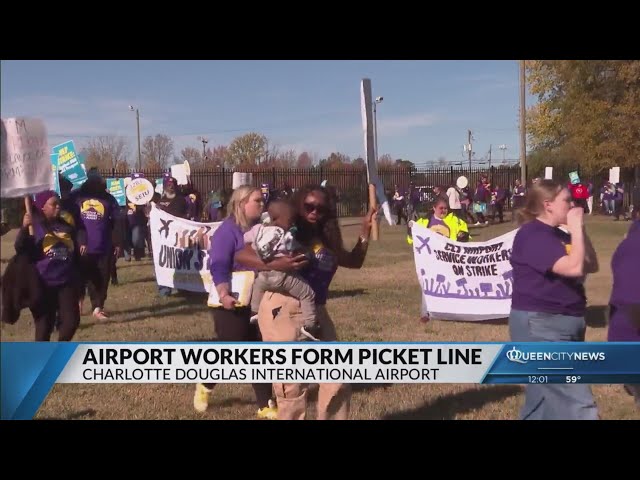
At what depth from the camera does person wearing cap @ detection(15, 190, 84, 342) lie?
368cm

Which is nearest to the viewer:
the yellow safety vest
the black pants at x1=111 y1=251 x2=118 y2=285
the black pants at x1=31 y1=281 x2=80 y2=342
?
the black pants at x1=31 y1=281 x2=80 y2=342

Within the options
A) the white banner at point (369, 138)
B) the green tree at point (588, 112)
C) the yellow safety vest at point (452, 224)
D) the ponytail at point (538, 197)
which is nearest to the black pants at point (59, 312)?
the white banner at point (369, 138)

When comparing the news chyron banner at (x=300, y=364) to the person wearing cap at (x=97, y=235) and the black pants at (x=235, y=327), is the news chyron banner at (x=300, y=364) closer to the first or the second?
the black pants at (x=235, y=327)

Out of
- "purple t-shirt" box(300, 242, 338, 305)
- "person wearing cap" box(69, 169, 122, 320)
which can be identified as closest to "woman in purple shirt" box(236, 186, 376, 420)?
"purple t-shirt" box(300, 242, 338, 305)

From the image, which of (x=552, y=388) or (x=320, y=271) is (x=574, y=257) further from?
(x=320, y=271)

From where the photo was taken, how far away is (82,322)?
3.96m

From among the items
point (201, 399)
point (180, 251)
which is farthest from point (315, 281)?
point (180, 251)

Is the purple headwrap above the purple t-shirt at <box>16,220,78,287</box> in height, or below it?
Answer: above

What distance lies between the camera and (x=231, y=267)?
144 inches

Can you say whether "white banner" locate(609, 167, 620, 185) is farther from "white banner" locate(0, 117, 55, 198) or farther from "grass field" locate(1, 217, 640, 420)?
"white banner" locate(0, 117, 55, 198)

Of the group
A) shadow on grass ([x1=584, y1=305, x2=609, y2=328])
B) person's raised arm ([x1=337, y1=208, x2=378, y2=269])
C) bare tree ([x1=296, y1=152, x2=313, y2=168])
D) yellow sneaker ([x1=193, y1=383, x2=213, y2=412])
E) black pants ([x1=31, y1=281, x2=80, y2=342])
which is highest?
bare tree ([x1=296, y1=152, x2=313, y2=168])

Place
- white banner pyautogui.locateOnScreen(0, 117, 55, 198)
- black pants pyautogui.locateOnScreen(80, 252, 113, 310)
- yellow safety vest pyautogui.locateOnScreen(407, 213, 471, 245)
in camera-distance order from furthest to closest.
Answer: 1. black pants pyautogui.locateOnScreen(80, 252, 113, 310)
2. yellow safety vest pyautogui.locateOnScreen(407, 213, 471, 245)
3. white banner pyautogui.locateOnScreen(0, 117, 55, 198)

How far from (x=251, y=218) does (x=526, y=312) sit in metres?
1.45
